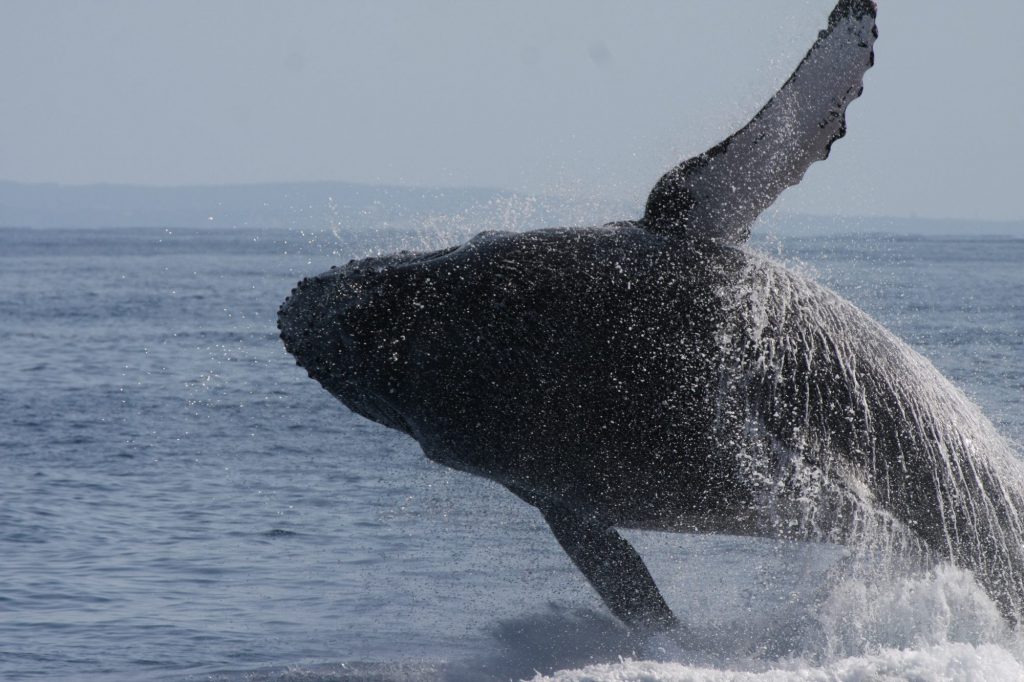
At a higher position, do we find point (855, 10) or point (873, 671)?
point (855, 10)

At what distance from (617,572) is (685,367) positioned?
2.06 m

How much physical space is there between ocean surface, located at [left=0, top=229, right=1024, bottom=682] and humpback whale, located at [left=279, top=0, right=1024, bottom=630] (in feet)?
2.39

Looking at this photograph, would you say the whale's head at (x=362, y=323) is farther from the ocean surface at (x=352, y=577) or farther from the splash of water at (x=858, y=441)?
the splash of water at (x=858, y=441)

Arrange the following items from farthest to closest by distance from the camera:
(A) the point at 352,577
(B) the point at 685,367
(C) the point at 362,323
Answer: (A) the point at 352,577 → (C) the point at 362,323 → (B) the point at 685,367

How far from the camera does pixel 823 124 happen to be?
25.1ft

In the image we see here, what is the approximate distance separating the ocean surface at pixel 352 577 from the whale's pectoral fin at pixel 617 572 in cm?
20

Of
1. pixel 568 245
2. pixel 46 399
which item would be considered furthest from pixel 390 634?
pixel 46 399

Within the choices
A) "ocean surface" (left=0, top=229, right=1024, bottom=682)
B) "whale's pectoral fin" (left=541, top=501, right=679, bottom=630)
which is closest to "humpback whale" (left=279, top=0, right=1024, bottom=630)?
"whale's pectoral fin" (left=541, top=501, right=679, bottom=630)

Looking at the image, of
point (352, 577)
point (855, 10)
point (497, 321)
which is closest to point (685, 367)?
point (497, 321)

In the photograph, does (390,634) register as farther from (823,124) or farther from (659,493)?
(823,124)

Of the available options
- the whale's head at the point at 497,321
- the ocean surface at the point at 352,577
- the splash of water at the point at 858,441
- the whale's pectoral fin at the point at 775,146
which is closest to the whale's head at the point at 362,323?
the whale's head at the point at 497,321

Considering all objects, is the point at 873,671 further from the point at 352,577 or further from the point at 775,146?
the point at 352,577

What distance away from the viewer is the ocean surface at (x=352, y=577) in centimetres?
839

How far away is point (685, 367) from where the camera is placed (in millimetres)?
7352
